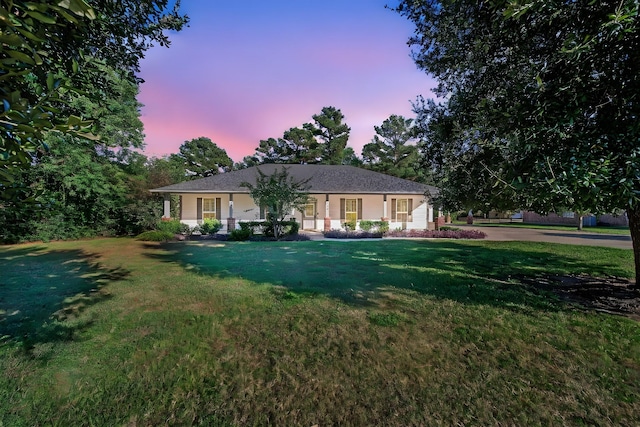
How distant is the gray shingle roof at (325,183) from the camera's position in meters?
20.1

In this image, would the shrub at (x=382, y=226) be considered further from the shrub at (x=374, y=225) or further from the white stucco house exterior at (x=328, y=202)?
the white stucco house exterior at (x=328, y=202)

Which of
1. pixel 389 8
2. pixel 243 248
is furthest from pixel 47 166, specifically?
pixel 389 8

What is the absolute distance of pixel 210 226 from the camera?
19.0 m

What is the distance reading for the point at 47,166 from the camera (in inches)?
568

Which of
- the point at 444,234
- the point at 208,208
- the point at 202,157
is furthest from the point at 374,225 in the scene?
the point at 202,157

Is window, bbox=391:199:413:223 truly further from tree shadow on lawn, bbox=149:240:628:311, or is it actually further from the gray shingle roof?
tree shadow on lawn, bbox=149:240:628:311

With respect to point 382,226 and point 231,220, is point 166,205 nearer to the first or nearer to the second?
point 231,220

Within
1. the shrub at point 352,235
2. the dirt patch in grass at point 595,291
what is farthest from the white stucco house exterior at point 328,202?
the dirt patch in grass at point 595,291

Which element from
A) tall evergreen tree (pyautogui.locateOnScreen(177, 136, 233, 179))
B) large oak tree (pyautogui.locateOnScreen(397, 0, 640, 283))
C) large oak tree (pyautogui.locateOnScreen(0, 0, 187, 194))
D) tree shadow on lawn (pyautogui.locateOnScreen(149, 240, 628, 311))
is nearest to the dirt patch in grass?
tree shadow on lawn (pyautogui.locateOnScreen(149, 240, 628, 311))

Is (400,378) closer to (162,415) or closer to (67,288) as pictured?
(162,415)

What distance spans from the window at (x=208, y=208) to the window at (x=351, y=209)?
9.89m

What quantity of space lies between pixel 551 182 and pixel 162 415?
4531 millimetres

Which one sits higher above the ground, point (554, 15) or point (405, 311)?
point (554, 15)

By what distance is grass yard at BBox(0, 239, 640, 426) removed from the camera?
260 centimetres
